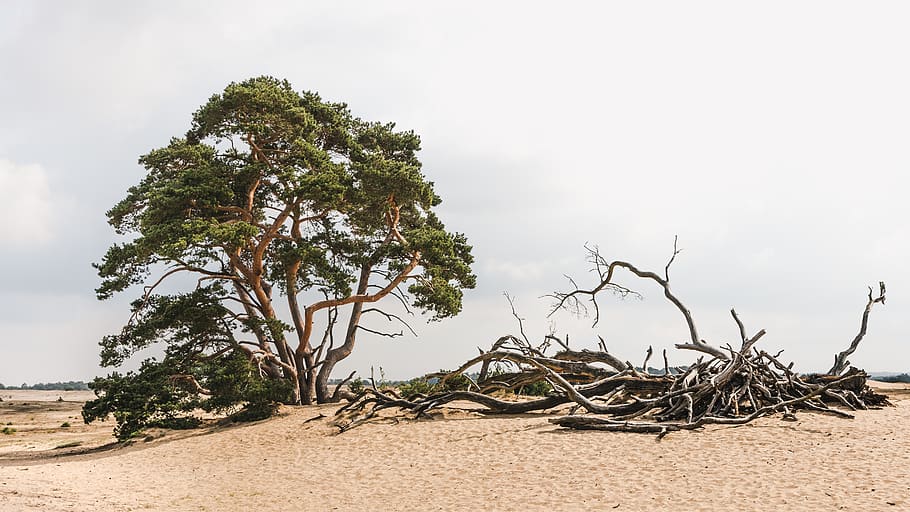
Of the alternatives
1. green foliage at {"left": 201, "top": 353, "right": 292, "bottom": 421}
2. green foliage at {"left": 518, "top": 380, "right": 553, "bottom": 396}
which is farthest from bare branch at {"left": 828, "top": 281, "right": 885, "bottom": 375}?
green foliage at {"left": 201, "top": 353, "right": 292, "bottom": 421}

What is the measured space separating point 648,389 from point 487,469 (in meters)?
7.21

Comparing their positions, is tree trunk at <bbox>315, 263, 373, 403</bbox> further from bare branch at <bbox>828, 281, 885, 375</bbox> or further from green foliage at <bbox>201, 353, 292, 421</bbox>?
bare branch at <bbox>828, 281, 885, 375</bbox>

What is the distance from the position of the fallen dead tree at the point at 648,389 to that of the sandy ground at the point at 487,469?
2.27 feet

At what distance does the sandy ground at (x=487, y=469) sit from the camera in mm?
9961

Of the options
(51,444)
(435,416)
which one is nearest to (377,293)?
(435,416)

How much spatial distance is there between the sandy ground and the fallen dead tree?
2.27 ft

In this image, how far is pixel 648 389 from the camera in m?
18.0

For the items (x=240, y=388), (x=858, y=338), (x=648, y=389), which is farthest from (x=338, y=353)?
(x=858, y=338)

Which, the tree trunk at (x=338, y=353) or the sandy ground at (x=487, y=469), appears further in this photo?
the tree trunk at (x=338, y=353)

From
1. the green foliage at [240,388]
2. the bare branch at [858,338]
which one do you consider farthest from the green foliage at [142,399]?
the bare branch at [858,338]

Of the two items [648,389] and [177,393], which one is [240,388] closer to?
Result: [177,393]

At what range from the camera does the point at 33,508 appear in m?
9.54

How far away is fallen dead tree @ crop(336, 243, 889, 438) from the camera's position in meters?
15.3

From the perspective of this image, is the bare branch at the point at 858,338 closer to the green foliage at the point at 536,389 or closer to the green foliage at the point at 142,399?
the green foliage at the point at 536,389
